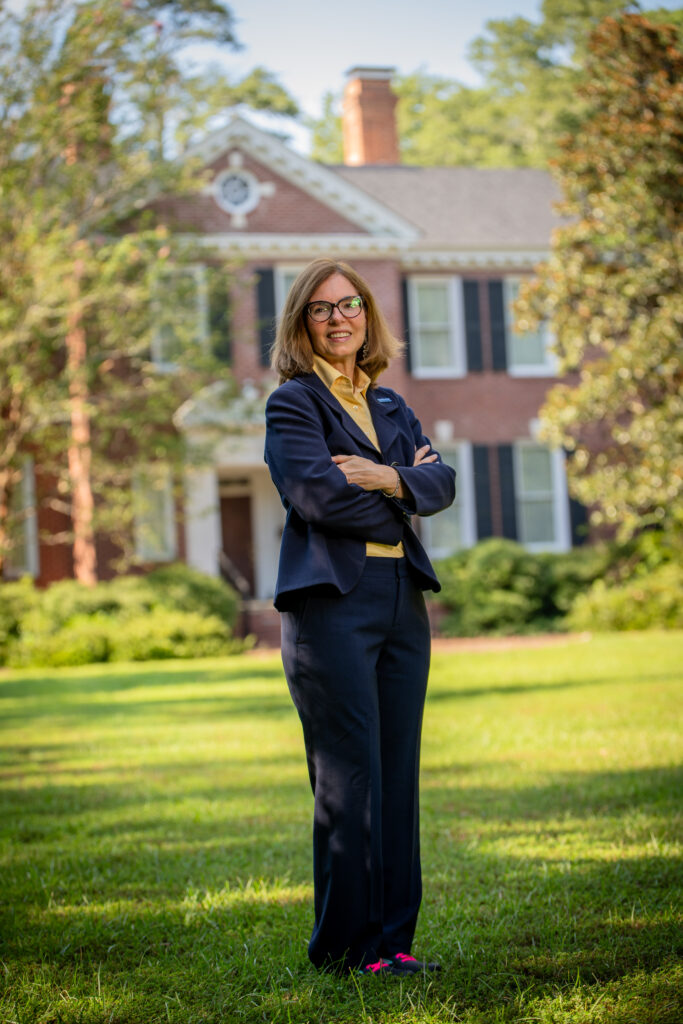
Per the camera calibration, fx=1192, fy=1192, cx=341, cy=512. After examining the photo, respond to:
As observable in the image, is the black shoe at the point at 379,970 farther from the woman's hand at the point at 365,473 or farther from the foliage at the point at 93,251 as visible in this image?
the foliage at the point at 93,251

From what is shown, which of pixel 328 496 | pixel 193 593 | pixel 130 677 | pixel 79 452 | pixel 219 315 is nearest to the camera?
pixel 328 496

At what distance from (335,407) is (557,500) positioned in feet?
59.7

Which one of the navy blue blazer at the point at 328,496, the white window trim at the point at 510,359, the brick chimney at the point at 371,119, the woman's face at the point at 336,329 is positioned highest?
the brick chimney at the point at 371,119

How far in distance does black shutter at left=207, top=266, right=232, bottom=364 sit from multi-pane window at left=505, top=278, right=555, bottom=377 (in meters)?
5.28

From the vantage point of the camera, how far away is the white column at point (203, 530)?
1902cm

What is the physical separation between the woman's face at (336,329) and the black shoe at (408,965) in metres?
1.71

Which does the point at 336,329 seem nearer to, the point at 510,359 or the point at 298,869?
the point at 298,869

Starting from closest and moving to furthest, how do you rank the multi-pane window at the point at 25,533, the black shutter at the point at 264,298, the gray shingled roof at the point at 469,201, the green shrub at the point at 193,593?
the green shrub at the point at 193,593 < the multi-pane window at the point at 25,533 < the black shutter at the point at 264,298 < the gray shingled roof at the point at 469,201

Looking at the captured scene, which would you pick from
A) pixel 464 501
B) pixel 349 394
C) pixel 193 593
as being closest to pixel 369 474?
pixel 349 394

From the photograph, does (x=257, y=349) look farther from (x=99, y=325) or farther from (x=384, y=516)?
(x=384, y=516)

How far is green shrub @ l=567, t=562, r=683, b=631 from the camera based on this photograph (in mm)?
16703

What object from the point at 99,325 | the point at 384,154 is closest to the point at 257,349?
the point at 99,325

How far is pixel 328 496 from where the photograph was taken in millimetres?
3234

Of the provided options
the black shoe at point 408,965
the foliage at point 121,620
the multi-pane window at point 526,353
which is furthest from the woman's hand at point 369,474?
the multi-pane window at point 526,353
